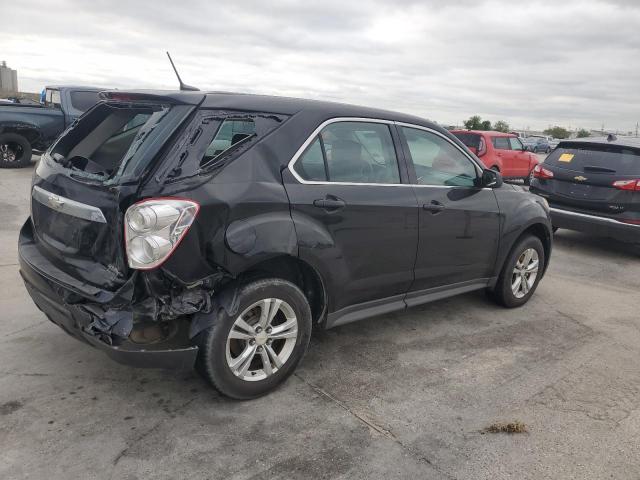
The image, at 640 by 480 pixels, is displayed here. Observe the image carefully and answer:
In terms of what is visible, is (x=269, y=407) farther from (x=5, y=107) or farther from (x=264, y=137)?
(x=5, y=107)

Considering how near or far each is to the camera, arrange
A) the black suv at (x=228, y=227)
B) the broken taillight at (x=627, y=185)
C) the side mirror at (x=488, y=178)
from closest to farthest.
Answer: the black suv at (x=228, y=227)
the side mirror at (x=488, y=178)
the broken taillight at (x=627, y=185)

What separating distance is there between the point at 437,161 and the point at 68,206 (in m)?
2.63

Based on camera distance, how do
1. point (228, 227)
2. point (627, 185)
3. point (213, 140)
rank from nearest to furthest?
1. point (228, 227)
2. point (213, 140)
3. point (627, 185)

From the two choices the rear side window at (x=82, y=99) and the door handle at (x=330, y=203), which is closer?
the door handle at (x=330, y=203)

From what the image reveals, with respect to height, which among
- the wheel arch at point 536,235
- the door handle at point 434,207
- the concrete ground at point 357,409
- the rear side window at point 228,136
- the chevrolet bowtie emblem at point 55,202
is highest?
the rear side window at point 228,136

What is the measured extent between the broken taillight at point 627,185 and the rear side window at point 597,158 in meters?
0.12

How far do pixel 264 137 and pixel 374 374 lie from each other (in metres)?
1.70

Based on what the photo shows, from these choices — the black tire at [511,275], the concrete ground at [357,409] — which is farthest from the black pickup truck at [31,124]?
the black tire at [511,275]

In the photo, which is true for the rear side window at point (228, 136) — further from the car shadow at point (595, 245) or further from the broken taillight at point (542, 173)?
the car shadow at point (595, 245)

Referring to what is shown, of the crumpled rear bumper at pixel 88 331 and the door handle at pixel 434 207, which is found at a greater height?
the door handle at pixel 434 207

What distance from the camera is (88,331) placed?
282 cm

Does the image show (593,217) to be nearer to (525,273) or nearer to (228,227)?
(525,273)

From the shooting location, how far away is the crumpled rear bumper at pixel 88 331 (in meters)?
2.78

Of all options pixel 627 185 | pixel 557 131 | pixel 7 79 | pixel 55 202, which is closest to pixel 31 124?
pixel 55 202
